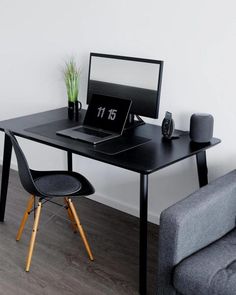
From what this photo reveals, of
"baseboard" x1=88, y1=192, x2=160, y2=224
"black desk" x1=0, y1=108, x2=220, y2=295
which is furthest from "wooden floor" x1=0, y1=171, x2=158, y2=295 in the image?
"black desk" x1=0, y1=108, x2=220, y2=295

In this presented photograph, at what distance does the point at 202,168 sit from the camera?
2648 millimetres

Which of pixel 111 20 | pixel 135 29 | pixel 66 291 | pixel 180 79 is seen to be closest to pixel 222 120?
pixel 180 79

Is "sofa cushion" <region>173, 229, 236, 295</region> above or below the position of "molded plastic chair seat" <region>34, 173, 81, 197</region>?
below

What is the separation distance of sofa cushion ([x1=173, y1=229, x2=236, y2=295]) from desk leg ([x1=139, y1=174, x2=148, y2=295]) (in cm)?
33

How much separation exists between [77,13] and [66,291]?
1.72 meters

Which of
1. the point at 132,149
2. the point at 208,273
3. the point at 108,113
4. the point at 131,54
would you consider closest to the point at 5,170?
the point at 108,113

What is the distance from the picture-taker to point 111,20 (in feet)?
9.80

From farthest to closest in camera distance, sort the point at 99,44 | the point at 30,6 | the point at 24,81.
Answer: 1. the point at 24,81
2. the point at 30,6
3. the point at 99,44

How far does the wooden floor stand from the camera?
8.04ft

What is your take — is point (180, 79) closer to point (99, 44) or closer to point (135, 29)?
point (135, 29)

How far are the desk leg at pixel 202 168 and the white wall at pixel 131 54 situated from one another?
0.33 ft

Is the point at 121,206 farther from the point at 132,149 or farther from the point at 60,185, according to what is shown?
the point at 132,149

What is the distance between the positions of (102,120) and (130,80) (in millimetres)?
286

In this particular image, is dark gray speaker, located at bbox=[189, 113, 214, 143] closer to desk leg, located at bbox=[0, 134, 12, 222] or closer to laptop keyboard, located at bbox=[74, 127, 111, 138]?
laptop keyboard, located at bbox=[74, 127, 111, 138]
